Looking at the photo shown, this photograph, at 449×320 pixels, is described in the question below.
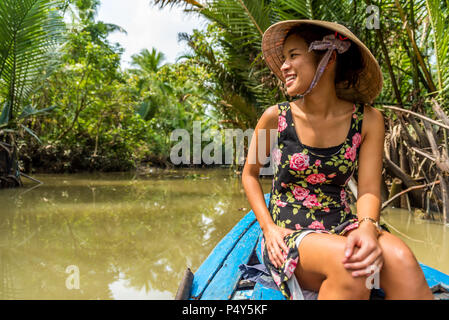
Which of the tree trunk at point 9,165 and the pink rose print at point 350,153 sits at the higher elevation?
the pink rose print at point 350,153

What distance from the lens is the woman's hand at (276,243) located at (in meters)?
1.25

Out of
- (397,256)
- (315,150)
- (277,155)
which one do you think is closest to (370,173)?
(315,150)

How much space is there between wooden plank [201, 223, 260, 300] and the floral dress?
0.58ft

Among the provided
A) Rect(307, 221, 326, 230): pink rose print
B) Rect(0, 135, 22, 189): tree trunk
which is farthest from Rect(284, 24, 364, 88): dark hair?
Rect(0, 135, 22, 189): tree trunk

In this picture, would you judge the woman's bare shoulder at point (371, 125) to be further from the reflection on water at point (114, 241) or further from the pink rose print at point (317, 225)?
the reflection on water at point (114, 241)

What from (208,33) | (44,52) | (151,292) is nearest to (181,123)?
(208,33)

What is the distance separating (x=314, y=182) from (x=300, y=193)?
0.25ft

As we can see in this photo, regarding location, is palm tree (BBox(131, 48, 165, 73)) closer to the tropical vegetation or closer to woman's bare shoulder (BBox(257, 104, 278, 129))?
the tropical vegetation

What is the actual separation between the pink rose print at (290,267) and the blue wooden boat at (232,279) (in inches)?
6.1

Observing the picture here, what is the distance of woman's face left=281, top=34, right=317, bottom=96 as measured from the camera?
Result: 1437 mm

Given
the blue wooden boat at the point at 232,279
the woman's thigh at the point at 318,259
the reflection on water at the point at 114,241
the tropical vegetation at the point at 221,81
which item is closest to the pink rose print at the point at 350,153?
the woman's thigh at the point at 318,259

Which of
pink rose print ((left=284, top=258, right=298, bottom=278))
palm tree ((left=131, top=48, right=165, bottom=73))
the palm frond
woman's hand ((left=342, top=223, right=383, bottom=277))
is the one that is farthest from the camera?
palm tree ((left=131, top=48, right=165, bottom=73))

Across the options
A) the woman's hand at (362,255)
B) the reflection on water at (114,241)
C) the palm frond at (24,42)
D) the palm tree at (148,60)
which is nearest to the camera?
the woman's hand at (362,255)
